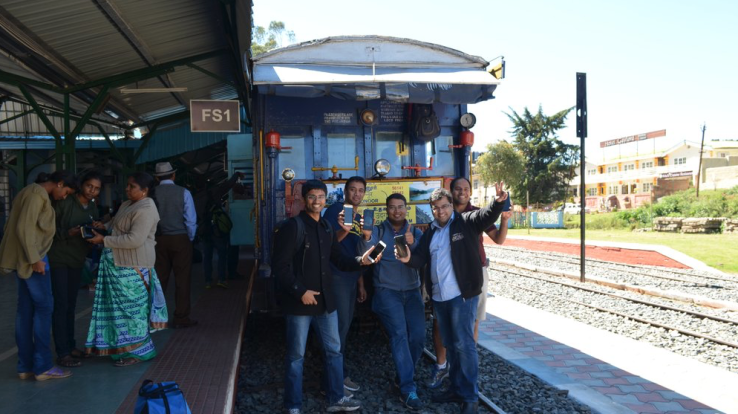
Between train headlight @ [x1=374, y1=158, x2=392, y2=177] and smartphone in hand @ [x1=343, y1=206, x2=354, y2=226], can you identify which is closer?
smartphone in hand @ [x1=343, y1=206, x2=354, y2=226]

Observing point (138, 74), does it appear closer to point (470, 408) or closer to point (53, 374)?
point (53, 374)

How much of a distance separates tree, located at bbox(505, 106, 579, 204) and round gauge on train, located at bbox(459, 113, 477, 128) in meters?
44.6

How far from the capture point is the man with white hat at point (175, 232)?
610 centimetres

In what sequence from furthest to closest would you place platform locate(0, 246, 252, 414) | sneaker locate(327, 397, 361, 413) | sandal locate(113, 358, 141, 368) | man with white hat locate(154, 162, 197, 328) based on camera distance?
man with white hat locate(154, 162, 197, 328)
sandal locate(113, 358, 141, 368)
sneaker locate(327, 397, 361, 413)
platform locate(0, 246, 252, 414)

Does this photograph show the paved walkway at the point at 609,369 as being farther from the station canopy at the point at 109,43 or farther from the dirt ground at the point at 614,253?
the dirt ground at the point at 614,253

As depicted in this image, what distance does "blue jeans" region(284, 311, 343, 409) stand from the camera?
449 cm

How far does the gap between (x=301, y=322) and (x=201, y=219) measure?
484 centimetres

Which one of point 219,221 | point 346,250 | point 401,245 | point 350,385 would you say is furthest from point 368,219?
point 219,221

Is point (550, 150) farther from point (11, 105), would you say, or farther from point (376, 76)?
point (376, 76)

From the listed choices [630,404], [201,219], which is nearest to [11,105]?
[201,219]

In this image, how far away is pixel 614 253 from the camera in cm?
1848

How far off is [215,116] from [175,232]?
3.61 metres

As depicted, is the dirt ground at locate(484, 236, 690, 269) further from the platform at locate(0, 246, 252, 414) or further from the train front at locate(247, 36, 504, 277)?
the platform at locate(0, 246, 252, 414)

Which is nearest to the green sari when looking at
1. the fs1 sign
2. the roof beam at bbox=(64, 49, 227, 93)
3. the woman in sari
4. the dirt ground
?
the woman in sari
